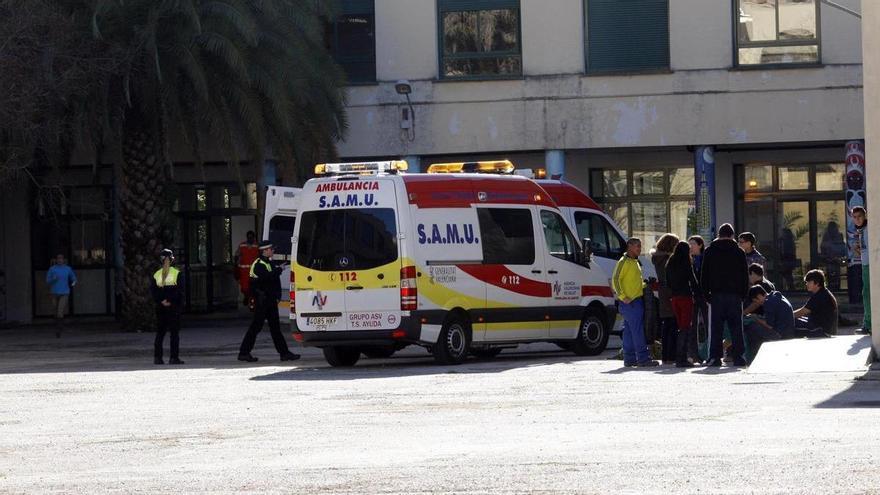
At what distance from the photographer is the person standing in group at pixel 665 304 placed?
19859 millimetres

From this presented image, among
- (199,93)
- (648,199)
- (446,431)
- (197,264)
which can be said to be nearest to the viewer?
(446,431)

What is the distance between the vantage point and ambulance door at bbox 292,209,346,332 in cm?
2064

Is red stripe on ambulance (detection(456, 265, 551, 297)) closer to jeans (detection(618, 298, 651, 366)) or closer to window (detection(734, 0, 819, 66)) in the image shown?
jeans (detection(618, 298, 651, 366))

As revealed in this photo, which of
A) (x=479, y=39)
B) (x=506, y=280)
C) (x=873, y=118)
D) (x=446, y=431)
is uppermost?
(x=479, y=39)

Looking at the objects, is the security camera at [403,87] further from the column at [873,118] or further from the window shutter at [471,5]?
the column at [873,118]

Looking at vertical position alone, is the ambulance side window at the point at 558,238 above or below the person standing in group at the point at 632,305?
above

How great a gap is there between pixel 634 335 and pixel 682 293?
2.82 feet

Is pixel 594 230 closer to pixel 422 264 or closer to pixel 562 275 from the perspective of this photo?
pixel 562 275

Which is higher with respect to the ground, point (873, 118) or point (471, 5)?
point (471, 5)

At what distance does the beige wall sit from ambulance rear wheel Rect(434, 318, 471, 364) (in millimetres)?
13345

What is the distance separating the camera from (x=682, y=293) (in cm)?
1948

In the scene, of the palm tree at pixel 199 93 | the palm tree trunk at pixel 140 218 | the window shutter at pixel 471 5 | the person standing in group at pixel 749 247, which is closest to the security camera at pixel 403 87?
the palm tree at pixel 199 93

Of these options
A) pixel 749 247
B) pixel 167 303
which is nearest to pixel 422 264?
pixel 749 247

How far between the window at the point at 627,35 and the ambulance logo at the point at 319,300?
1429cm
